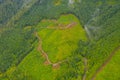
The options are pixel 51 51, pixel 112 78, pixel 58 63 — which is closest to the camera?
pixel 112 78

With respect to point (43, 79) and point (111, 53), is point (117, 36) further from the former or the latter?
point (43, 79)

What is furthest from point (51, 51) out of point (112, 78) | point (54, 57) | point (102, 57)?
point (112, 78)

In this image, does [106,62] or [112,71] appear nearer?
[112,71]

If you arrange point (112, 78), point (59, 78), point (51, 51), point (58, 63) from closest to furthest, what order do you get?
1. point (112, 78)
2. point (59, 78)
3. point (58, 63)
4. point (51, 51)

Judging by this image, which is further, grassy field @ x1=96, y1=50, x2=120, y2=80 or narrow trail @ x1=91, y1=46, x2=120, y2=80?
narrow trail @ x1=91, y1=46, x2=120, y2=80

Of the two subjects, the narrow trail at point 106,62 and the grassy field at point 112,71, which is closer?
→ the grassy field at point 112,71

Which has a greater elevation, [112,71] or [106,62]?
[112,71]

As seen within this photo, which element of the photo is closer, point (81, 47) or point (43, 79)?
point (43, 79)
